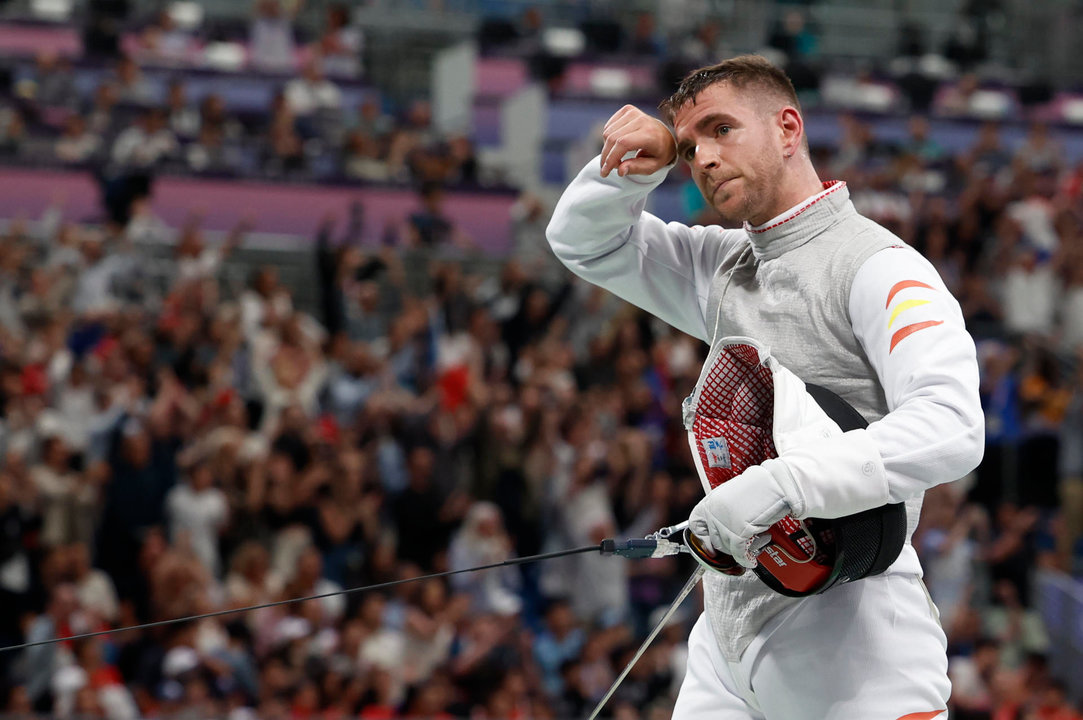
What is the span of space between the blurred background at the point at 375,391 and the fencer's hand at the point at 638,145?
4.57 meters

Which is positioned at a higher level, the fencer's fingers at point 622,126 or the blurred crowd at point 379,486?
the fencer's fingers at point 622,126

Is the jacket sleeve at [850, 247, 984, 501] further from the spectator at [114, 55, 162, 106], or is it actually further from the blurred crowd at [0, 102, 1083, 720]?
the spectator at [114, 55, 162, 106]

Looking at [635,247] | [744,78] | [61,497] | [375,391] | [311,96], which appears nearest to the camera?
[744,78]

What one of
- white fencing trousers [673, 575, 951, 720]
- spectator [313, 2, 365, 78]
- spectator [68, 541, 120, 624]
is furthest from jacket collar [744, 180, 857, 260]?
spectator [313, 2, 365, 78]

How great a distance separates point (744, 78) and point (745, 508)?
889 mm

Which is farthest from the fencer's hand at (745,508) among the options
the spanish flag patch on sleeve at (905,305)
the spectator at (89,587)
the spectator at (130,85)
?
the spectator at (130,85)

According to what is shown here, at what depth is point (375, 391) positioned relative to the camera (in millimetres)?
8281

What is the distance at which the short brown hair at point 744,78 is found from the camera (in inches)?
104

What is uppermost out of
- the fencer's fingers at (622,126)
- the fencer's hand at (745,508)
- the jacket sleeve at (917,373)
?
the fencer's fingers at (622,126)

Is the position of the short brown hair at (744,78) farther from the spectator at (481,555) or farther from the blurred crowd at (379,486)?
the spectator at (481,555)

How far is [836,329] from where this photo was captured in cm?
249

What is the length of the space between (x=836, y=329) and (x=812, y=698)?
2.15ft

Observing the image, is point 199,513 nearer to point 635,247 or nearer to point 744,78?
point 635,247

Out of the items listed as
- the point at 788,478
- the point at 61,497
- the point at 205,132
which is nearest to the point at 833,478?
the point at 788,478
